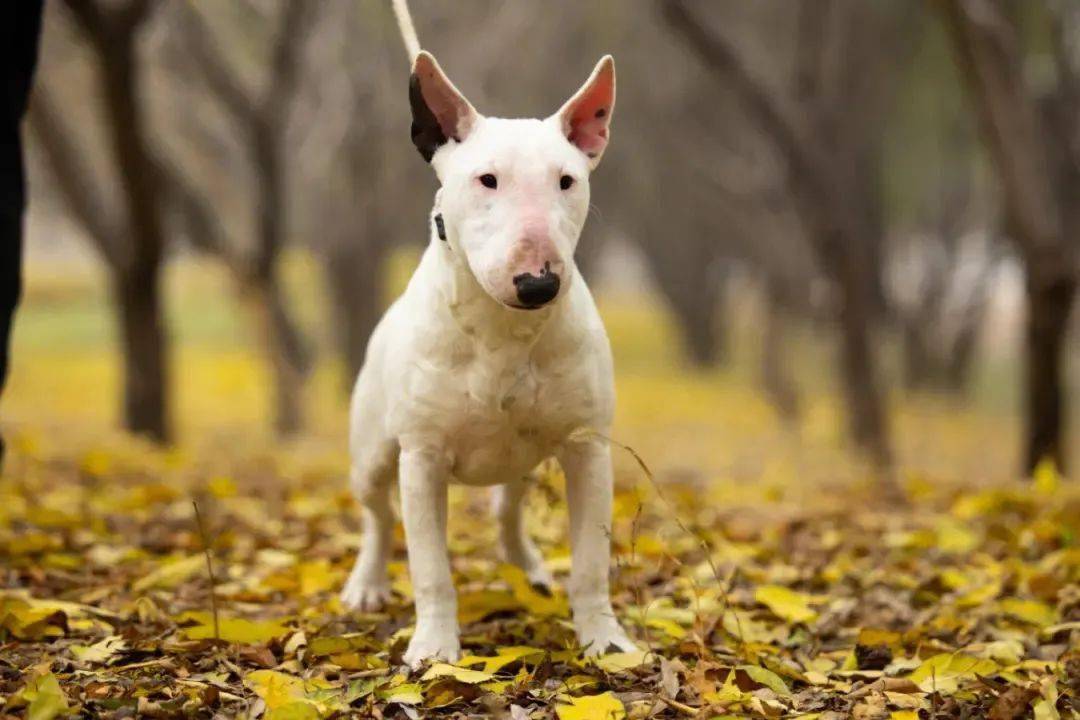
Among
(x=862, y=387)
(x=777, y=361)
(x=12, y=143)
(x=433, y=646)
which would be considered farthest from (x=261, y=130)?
(x=777, y=361)

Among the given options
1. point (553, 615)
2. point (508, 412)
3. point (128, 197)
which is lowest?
point (553, 615)

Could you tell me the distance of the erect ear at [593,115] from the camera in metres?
3.22

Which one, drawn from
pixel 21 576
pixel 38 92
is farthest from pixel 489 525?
pixel 38 92

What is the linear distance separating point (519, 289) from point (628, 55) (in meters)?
15.4

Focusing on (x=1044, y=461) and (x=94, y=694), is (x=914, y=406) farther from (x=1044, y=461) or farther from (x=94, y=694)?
(x=94, y=694)

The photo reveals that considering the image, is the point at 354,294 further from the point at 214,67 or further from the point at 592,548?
the point at 592,548

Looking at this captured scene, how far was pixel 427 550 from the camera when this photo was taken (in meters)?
3.44

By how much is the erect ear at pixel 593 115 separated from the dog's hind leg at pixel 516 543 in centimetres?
142

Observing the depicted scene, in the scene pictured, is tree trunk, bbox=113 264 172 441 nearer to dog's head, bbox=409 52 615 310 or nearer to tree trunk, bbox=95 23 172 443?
tree trunk, bbox=95 23 172 443

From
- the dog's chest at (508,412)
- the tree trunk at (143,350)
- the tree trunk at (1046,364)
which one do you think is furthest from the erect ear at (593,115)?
the tree trunk at (143,350)

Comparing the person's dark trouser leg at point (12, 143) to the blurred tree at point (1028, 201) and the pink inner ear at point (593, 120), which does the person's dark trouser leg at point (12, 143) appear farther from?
the blurred tree at point (1028, 201)

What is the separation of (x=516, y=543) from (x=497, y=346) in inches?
50.1

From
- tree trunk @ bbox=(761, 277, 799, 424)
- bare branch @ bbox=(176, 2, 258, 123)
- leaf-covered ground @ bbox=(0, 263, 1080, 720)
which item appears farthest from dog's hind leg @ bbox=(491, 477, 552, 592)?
tree trunk @ bbox=(761, 277, 799, 424)

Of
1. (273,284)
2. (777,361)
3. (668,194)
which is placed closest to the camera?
(273,284)
